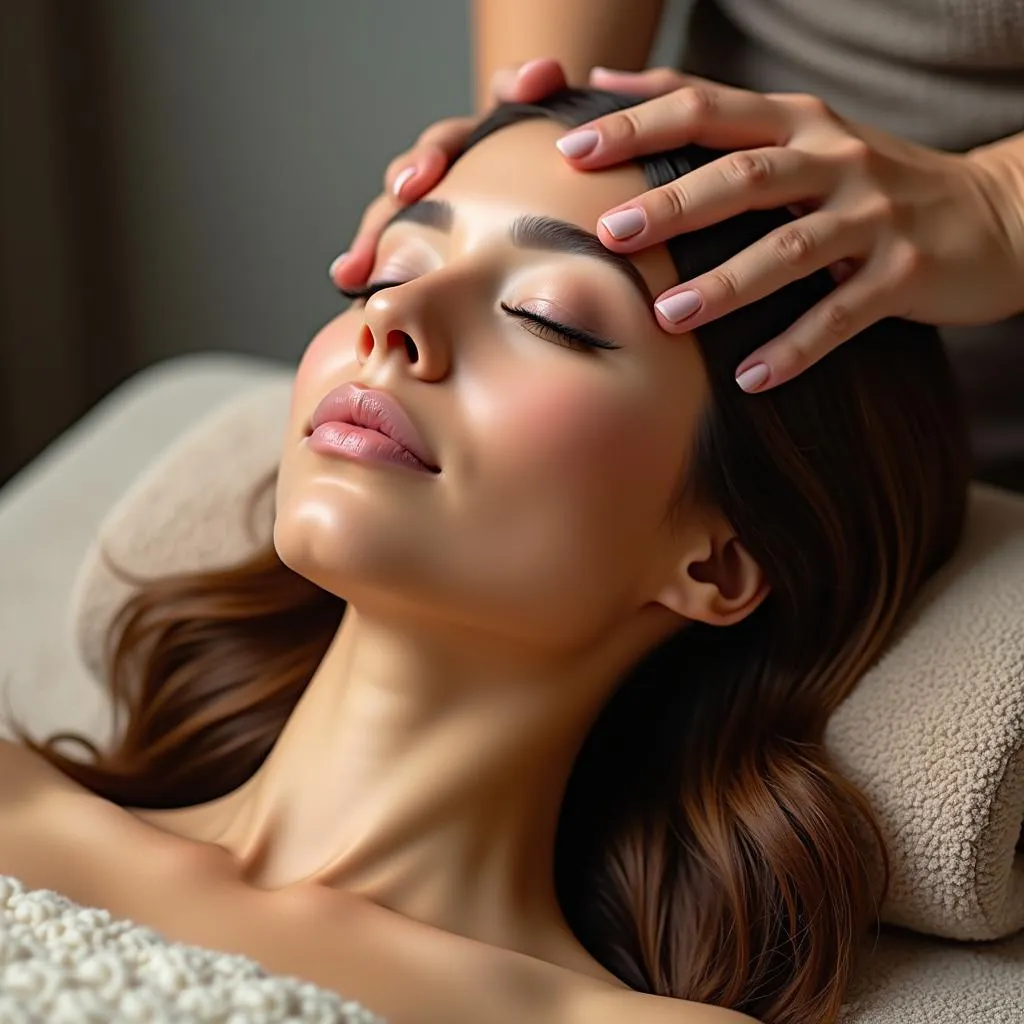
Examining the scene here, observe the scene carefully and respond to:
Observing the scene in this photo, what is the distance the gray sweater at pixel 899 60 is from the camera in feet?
4.14

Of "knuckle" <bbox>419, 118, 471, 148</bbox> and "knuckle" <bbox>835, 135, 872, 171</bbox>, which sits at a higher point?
"knuckle" <bbox>835, 135, 872, 171</bbox>

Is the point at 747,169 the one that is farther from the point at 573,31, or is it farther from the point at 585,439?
the point at 573,31

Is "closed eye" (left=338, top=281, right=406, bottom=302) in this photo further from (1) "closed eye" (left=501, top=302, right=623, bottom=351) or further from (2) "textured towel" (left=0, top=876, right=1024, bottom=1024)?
(2) "textured towel" (left=0, top=876, right=1024, bottom=1024)

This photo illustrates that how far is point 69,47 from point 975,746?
189 cm

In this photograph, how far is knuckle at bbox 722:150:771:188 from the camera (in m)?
1.01

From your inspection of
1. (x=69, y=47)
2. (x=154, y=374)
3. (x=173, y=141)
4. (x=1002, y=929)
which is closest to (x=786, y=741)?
(x=1002, y=929)

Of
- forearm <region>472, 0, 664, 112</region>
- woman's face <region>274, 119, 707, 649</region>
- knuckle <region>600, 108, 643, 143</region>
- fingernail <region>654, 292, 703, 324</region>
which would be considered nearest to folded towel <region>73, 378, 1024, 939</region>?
woman's face <region>274, 119, 707, 649</region>

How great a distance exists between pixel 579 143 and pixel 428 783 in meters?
0.48

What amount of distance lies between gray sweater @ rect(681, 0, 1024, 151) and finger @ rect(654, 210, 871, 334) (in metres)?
0.35

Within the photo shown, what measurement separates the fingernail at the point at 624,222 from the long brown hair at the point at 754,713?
6cm

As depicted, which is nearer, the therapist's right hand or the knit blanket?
the knit blanket

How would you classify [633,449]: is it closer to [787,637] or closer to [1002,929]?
[787,637]

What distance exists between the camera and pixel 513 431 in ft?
3.15

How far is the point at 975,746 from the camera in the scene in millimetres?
1043
